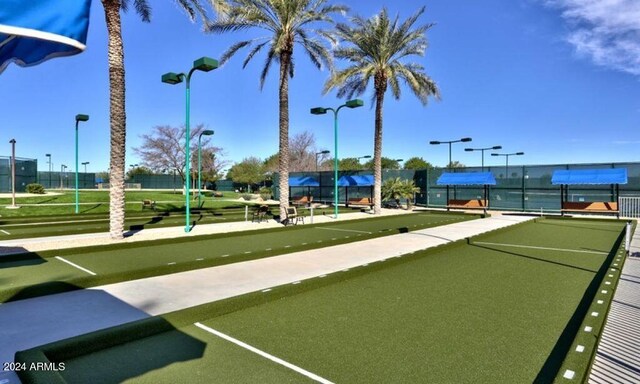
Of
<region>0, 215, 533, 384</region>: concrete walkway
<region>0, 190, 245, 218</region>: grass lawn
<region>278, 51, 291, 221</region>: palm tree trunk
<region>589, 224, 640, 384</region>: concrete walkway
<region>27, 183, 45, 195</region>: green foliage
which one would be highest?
<region>278, 51, 291, 221</region>: palm tree trunk

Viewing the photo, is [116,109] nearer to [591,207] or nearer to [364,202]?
[364,202]

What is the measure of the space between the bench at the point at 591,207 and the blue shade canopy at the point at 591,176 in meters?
1.68

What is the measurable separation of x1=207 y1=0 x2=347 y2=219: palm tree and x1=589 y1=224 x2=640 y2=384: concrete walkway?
1267cm

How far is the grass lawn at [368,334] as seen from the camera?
11.8ft

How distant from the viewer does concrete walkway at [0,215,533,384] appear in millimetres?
4562

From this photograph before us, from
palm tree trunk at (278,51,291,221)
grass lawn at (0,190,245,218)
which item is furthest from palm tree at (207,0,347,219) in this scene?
grass lawn at (0,190,245,218)

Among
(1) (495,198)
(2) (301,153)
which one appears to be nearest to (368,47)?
(1) (495,198)

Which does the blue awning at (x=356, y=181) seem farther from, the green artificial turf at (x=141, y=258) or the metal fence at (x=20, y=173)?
the metal fence at (x=20, y=173)

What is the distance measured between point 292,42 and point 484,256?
13610 millimetres

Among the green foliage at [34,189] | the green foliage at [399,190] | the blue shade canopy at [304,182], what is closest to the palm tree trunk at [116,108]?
the blue shade canopy at [304,182]

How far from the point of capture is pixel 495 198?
89.6 ft

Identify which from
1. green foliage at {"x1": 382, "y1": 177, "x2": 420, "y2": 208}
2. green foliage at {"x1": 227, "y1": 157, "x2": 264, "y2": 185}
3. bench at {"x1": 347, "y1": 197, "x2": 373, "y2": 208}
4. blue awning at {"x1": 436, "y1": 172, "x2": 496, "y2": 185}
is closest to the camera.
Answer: blue awning at {"x1": 436, "y1": 172, "x2": 496, "y2": 185}

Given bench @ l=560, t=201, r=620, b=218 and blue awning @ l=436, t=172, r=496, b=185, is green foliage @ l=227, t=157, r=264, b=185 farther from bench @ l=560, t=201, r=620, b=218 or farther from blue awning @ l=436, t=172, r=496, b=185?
bench @ l=560, t=201, r=620, b=218

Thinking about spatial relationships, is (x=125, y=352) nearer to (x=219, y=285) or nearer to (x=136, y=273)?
(x=219, y=285)
